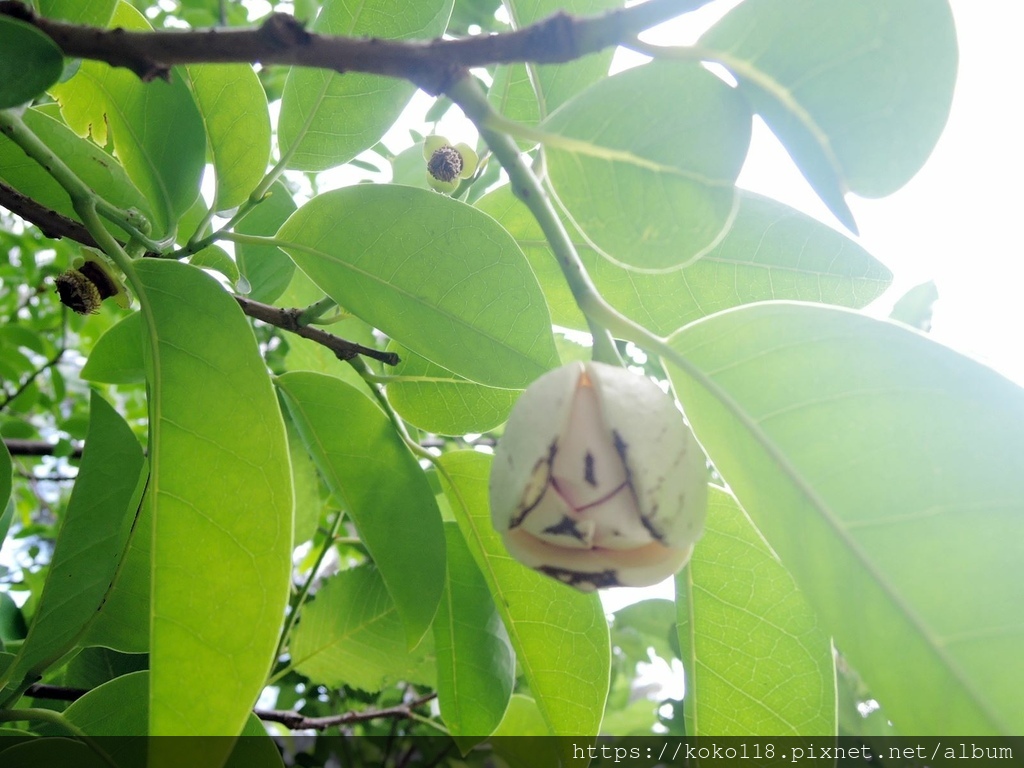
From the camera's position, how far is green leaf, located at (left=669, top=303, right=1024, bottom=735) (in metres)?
0.61

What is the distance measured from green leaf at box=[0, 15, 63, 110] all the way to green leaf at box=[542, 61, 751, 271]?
41cm

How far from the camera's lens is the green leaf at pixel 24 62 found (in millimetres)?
623

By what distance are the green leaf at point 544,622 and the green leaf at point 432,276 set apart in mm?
221

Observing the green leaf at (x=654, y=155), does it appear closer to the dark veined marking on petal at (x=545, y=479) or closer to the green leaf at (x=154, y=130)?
the dark veined marking on petal at (x=545, y=479)

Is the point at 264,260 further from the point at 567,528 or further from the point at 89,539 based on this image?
the point at 567,528

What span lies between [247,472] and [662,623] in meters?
1.67

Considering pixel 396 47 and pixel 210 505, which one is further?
pixel 210 505

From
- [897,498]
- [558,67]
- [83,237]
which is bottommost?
[897,498]

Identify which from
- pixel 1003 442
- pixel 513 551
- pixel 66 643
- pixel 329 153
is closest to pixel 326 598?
Result: pixel 66 643

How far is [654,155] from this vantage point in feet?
2.03

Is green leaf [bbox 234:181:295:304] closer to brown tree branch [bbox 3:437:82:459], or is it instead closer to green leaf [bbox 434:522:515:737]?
green leaf [bbox 434:522:515:737]

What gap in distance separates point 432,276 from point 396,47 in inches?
12.6

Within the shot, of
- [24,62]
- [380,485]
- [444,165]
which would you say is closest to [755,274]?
[444,165]

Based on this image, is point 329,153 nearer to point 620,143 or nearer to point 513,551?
point 620,143
